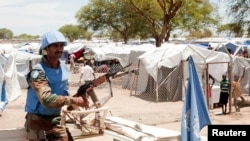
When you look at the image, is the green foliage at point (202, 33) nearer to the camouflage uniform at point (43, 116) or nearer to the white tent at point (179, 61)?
the white tent at point (179, 61)

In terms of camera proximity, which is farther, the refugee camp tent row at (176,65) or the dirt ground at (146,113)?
the refugee camp tent row at (176,65)

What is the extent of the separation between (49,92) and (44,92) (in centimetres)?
4

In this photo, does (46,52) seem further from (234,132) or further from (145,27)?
(145,27)

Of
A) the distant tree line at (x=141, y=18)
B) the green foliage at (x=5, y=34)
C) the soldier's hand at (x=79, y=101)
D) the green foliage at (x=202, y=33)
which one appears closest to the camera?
the soldier's hand at (x=79, y=101)

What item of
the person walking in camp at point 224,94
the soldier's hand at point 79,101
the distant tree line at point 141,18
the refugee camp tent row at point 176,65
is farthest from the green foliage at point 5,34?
the soldier's hand at point 79,101

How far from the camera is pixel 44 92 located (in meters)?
3.31

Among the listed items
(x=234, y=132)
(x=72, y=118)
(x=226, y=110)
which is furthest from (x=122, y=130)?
(x=226, y=110)

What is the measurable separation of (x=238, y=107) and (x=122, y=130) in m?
10.2

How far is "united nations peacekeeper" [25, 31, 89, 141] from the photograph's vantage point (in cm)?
338

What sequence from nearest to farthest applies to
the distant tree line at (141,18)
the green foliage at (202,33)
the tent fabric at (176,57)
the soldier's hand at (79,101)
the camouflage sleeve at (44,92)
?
the camouflage sleeve at (44,92)
the soldier's hand at (79,101)
the tent fabric at (176,57)
the distant tree line at (141,18)
the green foliage at (202,33)

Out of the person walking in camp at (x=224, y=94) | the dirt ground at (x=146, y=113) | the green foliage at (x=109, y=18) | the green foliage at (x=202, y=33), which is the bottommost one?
the dirt ground at (x=146, y=113)

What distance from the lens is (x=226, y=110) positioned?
517 inches

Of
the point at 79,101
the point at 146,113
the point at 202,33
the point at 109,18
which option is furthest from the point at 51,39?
the point at 202,33

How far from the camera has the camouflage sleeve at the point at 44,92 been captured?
10.9ft
